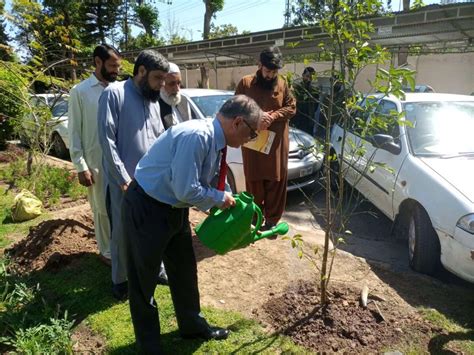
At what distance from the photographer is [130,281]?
225 centimetres

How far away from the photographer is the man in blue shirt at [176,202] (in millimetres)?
1898

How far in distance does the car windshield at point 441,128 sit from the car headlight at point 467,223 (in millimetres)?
1029

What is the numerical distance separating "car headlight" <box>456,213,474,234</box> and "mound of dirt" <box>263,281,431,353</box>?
0.75 meters

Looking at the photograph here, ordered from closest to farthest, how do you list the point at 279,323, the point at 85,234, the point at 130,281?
the point at 130,281 < the point at 279,323 < the point at 85,234

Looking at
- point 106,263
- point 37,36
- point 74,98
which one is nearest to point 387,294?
point 106,263

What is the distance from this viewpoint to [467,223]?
2926mm

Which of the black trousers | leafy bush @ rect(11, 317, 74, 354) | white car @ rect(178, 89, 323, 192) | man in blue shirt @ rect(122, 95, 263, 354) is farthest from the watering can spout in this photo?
white car @ rect(178, 89, 323, 192)

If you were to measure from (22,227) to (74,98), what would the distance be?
7.79 ft

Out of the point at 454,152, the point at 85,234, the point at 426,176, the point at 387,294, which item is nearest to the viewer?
the point at 387,294

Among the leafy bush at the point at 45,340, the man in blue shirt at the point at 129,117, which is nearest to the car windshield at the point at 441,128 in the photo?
the man in blue shirt at the point at 129,117

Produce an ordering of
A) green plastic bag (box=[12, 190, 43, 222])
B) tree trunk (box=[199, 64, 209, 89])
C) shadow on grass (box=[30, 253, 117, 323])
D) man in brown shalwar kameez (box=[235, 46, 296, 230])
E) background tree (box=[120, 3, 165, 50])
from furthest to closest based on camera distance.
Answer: background tree (box=[120, 3, 165, 50])
tree trunk (box=[199, 64, 209, 89])
green plastic bag (box=[12, 190, 43, 222])
man in brown shalwar kameez (box=[235, 46, 296, 230])
shadow on grass (box=[30, 253, 117, 323])

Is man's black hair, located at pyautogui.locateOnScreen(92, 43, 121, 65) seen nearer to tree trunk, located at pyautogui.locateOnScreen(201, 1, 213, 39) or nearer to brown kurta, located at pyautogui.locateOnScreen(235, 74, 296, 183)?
brown kurta, located at pyautogui.locateOnScreen(235, 74, 296, 183)

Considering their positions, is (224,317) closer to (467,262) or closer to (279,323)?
(279,323)

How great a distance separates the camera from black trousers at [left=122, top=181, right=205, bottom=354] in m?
2.11
